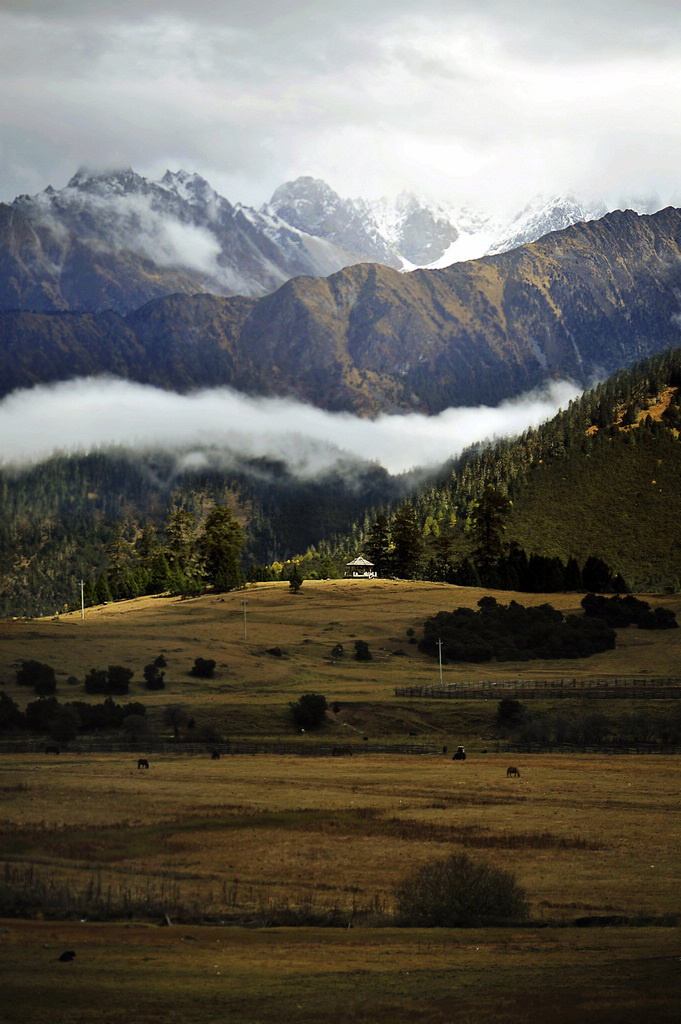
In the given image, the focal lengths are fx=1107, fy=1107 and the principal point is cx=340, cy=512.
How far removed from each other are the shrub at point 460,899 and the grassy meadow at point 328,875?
835 millimetres

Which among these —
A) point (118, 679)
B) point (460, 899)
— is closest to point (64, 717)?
point (118, 679)

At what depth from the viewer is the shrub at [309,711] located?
87.3 m

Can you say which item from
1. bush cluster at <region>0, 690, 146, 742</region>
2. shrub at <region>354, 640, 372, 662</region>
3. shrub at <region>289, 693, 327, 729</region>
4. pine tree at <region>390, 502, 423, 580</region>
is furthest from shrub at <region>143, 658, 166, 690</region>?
pine tree at <region>390, 502, 423, 580</region>

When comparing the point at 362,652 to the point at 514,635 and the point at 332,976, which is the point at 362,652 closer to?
the point at 514,635

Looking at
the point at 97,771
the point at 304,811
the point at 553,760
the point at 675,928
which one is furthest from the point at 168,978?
the point at 553,760

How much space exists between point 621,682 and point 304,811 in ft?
191

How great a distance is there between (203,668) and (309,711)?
22.3m

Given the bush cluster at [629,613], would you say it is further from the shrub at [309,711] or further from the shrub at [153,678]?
the shrub at [153,678]

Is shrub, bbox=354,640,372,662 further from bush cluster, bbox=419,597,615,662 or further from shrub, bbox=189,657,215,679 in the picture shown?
shrub, bbox=189,657,215,679

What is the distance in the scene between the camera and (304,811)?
49.1 metres

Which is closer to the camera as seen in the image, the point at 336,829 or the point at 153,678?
the point at 336,829

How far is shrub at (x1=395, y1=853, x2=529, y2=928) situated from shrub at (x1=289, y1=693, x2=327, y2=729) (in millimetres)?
54698

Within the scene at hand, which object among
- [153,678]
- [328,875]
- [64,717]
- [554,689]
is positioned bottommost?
[328,875]

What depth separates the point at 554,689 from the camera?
97438 mm
